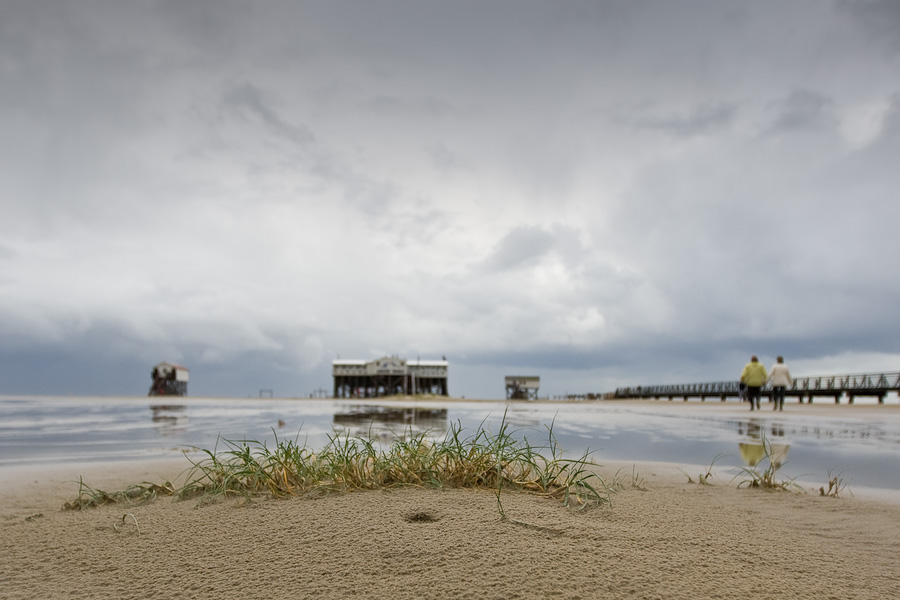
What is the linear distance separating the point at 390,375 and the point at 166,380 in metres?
30.4

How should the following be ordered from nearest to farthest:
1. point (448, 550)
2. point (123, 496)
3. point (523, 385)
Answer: point (448, 550), point (123, 496), point (523, 385)

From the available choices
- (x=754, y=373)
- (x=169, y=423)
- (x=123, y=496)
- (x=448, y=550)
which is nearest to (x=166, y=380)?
(x=169, y=423)

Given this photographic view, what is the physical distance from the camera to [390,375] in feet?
202

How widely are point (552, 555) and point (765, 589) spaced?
67cm

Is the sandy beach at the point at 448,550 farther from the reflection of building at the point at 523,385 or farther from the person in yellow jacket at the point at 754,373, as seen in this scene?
the reflection of building at the point at 523,385

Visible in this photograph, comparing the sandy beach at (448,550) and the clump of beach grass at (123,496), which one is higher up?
the sandy beach at (448,550)

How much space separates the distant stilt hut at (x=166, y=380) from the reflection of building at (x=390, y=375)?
21.9 metres

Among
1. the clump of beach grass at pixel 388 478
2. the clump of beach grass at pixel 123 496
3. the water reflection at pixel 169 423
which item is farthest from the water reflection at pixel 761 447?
the water reflection at pixel 169 423

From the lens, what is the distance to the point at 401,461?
313cm

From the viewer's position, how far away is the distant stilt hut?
207ft

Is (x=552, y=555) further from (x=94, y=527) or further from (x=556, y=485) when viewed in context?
(x=94, y=527)

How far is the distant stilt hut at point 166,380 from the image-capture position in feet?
207

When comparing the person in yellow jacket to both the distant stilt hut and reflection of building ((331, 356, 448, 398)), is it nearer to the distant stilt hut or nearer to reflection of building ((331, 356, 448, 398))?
reflection of building ((331, 356, 448, 398))

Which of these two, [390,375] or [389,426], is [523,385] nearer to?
[390,375]
